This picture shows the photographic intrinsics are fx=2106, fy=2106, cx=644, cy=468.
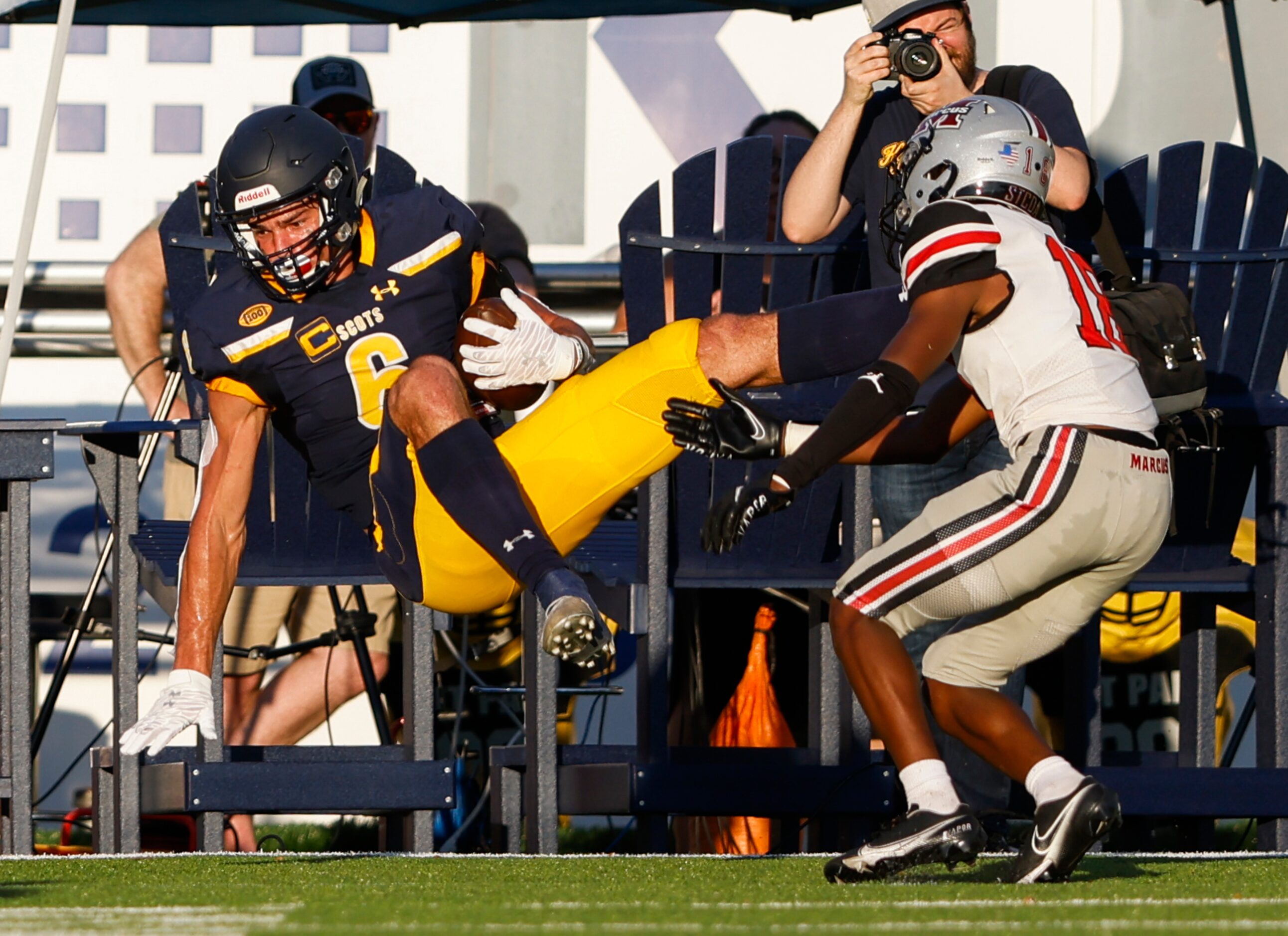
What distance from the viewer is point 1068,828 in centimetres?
358

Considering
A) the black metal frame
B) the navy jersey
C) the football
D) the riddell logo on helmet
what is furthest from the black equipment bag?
the black metal frame

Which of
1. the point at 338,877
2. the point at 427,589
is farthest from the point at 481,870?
the point at 427,589

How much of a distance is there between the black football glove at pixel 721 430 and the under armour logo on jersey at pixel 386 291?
0.98m

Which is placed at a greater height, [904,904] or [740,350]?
[740,350]

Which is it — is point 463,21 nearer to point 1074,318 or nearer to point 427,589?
point 427,589

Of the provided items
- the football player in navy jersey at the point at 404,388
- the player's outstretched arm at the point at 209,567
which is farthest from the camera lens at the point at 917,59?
the player's outstretched arm at the point at 209,567

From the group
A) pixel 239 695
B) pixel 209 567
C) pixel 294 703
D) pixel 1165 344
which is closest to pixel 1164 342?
pixel 1165 344

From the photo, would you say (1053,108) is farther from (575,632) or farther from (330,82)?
(330,82)

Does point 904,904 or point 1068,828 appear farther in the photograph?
point 1068,828

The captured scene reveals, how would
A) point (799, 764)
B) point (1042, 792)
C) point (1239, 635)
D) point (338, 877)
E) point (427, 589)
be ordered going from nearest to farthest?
point (1042, 792) → point (338, 877) → point (427, 589) → point (799, 764) → point (1239, 635)

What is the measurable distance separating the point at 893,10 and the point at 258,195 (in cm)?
151

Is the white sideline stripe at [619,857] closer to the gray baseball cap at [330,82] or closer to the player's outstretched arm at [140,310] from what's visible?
the player's outstretched arm at [140,310]

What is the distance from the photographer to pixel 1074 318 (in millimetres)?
3727

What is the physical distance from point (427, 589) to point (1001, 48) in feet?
10.5
